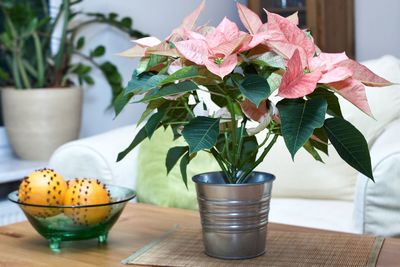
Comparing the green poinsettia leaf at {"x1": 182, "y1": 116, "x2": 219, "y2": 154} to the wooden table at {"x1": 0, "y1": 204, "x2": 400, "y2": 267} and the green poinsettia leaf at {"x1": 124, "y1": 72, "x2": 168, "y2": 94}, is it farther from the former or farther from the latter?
the wooden table at {"x1": 0, "y1": 204, "x2": 400, "y2": 267}

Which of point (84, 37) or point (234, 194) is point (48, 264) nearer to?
point (234, 194)

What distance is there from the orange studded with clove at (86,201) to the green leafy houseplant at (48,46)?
1620mm

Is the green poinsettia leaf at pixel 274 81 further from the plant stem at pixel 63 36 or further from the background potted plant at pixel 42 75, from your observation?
the plant stem at pixel 63 36

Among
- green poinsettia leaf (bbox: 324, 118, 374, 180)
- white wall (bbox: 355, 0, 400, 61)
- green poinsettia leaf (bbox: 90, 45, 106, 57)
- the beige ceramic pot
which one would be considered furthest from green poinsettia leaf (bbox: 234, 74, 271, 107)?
white wall (bbox: 355, 0, 400, 61)

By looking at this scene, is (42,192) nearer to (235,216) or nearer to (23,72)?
(235,216)

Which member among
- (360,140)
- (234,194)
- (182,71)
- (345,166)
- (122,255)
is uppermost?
(182,71)

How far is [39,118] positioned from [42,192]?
5.16ft

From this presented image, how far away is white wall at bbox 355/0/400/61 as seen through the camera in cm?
403

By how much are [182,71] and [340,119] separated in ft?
0.81

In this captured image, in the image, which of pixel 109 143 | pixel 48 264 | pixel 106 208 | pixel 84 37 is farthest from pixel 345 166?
pixel 84 37

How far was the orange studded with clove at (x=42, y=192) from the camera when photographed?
1.36m

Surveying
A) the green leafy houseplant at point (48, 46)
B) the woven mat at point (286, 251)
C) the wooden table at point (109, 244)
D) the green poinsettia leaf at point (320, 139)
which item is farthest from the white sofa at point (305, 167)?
the green poinsettia leaf at point (320, 139)

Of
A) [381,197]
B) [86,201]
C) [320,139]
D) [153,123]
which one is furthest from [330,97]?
[381,197]

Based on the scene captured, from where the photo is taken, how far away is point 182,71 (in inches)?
44.3
